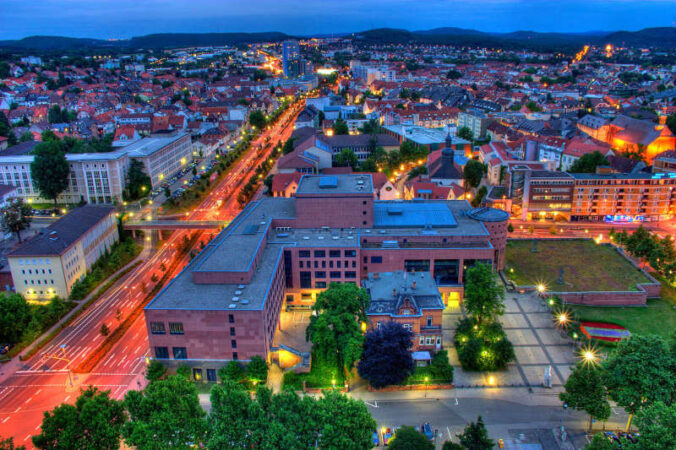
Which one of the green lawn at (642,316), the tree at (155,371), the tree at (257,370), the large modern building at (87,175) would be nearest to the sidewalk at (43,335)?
the tree at (155,371)

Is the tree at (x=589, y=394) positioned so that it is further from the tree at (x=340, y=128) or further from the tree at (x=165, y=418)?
the tree at (x=340, y=128)

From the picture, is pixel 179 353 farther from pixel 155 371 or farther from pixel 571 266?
pixel 571 266

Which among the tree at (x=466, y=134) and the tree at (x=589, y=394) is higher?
the tree at (x=466, y=134)

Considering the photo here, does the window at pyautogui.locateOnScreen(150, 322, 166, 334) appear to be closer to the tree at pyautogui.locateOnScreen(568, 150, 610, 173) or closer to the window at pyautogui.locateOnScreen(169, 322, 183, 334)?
the window at pyautogui.locateOnScreen(169, 322, 183, 334)

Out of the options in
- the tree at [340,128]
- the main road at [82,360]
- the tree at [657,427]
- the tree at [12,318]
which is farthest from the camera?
the tree at [340,128]

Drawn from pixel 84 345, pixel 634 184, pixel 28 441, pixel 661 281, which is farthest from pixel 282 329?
pixel 634 184

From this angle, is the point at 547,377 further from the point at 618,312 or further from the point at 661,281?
the point at 661,281

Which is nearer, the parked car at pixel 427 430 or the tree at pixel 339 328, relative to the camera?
the parked car at pixel 427 430
